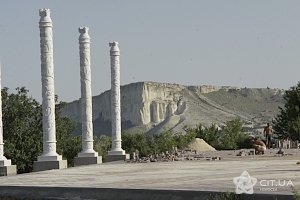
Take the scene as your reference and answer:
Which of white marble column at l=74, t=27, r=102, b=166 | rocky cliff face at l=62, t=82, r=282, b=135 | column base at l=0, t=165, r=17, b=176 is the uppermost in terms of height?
rocky cliff face at l=62, t=82, r=282, b=135

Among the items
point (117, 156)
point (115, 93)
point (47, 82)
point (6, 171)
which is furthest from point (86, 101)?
point (6, 171)

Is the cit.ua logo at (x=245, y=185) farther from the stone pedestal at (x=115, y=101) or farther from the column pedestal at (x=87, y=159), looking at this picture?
the stone pedestal at (x=115, y=101)

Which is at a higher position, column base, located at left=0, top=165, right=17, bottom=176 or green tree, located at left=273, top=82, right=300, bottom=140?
green tree, located at left=273, top=82, right=300, bottom=140

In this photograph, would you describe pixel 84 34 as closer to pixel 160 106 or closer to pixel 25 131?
pixel 25 131

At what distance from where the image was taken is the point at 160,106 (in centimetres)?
18950

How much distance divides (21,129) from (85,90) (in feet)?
58.5

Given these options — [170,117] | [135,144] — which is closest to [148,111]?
[170,117]

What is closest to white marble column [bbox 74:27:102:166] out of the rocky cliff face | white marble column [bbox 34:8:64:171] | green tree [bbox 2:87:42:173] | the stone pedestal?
the stone pedestal

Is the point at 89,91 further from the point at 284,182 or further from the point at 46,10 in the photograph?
the point at 284,182

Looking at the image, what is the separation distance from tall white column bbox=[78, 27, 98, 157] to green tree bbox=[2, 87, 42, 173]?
13.3 meters

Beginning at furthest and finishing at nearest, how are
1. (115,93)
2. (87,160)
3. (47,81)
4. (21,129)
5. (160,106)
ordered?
1. (160,106)
2. (21,129)
3. (115,93)
4. (87,160)
5. (47,81)

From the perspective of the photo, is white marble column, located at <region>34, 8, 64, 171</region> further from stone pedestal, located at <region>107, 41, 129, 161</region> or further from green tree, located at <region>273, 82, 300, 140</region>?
green tree, located at <region>273, 82, 300, 140</region>

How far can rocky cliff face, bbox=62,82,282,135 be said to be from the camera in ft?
539

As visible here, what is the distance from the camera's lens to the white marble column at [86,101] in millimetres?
35500
